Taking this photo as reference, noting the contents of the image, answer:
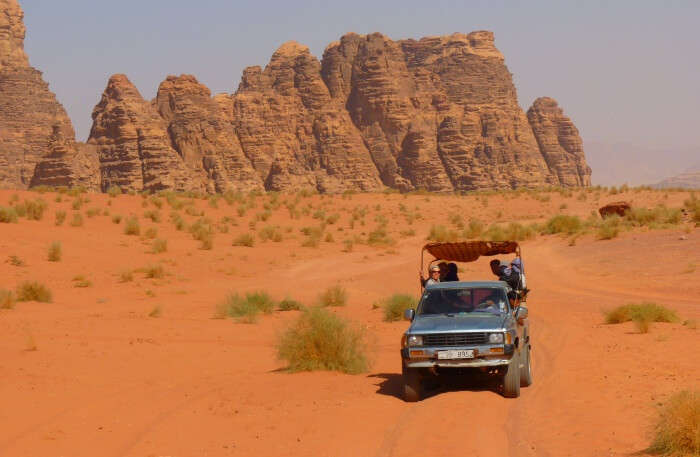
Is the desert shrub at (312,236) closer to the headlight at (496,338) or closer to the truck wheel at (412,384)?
the truck wheel at (412,384)

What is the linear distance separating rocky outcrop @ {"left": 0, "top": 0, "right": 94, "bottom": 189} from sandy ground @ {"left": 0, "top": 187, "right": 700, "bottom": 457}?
50.9m

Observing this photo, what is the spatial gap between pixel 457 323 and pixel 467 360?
57cm

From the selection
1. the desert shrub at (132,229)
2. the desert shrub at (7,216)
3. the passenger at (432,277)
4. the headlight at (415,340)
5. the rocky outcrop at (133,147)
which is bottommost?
the desert shrub at (132,229)

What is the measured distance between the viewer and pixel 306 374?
13172mm

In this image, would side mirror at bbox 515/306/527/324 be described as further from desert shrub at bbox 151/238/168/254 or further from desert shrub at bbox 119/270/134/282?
desert shrub at bbox 151/238/168/254

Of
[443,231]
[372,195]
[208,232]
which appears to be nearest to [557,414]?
[208,232]

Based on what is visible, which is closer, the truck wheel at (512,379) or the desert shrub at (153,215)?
the truck wheel at (512,379)

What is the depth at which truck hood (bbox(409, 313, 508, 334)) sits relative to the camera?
10766 mm

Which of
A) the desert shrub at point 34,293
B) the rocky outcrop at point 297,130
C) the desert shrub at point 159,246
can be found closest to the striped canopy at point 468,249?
the desert shrub at point 34,293

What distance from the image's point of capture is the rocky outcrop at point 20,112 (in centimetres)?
8369

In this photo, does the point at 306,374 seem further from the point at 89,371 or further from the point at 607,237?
the point at 607,237

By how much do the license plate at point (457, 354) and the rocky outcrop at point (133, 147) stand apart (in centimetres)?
6635

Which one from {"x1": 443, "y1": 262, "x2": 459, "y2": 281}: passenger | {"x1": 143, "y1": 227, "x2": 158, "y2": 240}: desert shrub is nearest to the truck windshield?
{"x1": 443, "y1": 262, "x2": 459, "y2": 281}: passenger

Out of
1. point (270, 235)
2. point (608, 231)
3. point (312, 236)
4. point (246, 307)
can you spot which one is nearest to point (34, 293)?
point (246, 307)
